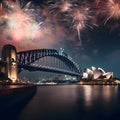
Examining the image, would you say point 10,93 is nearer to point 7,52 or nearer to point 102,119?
point 102,119

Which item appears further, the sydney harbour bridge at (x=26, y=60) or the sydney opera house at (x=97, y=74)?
the sydney opera house at (x=97, y=74)

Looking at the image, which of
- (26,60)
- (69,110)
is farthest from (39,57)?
(69,110)

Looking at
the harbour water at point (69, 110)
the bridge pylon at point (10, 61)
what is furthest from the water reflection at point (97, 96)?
the bridge pylon at point (10, 61)

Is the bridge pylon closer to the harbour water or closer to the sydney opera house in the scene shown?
the harbour water

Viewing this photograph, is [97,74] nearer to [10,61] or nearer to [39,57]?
[39,57]

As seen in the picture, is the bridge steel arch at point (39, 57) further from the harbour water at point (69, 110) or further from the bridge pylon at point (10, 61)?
the harbour water at point (69, 110)

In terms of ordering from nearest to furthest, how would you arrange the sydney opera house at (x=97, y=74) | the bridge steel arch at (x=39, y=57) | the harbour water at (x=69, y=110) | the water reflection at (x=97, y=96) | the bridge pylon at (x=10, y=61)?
1. the harbour water at (x=69, y=110)
2. the water reflection at (x=97, y=96)
3. the bridge pylon at (x=10, y=61)
4. the bridge steel arch at (x=39, y=57)
5. the sydney opera house at (x=97, y=74)

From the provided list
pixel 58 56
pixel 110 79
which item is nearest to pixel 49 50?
pixel 58 56

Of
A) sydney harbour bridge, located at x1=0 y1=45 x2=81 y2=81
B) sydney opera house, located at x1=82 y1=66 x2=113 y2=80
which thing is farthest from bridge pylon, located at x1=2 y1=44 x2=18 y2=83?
sydney opera house, located at x1=82 y1=66 x2=113 y2=80
